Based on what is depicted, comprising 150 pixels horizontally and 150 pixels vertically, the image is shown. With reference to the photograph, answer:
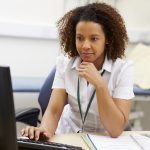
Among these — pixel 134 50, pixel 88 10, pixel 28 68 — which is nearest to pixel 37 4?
pixel 28 68

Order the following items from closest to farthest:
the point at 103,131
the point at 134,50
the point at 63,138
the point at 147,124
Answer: the point at 63,138, the point at 103,131, the point at 134,50, the point at 147,124

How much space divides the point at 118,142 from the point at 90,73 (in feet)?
1.10

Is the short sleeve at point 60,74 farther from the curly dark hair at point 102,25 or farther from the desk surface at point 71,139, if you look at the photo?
the desk surface at point 71,139

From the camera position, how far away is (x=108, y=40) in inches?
60.6

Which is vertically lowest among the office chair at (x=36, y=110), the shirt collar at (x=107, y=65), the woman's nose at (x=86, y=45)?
the office chair at (x=36, y=110)

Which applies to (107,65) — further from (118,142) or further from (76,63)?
(118,142)

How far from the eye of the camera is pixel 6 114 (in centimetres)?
65

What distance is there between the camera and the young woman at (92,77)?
1373 mm

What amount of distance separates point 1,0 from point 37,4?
1.01 feet

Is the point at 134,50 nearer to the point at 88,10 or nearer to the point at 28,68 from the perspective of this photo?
the point at 28,68

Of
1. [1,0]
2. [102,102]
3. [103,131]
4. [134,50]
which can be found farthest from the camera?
[134,50]

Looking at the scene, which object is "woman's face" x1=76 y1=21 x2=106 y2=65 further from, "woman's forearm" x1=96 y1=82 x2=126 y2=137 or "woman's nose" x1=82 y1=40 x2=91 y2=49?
"woman's forearm" x1=96 y1=82 x2=126 y2=137

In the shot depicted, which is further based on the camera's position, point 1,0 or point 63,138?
point 1,0

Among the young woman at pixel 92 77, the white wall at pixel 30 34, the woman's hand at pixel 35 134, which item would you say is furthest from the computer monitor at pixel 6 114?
the white wall at pixel 30 34
